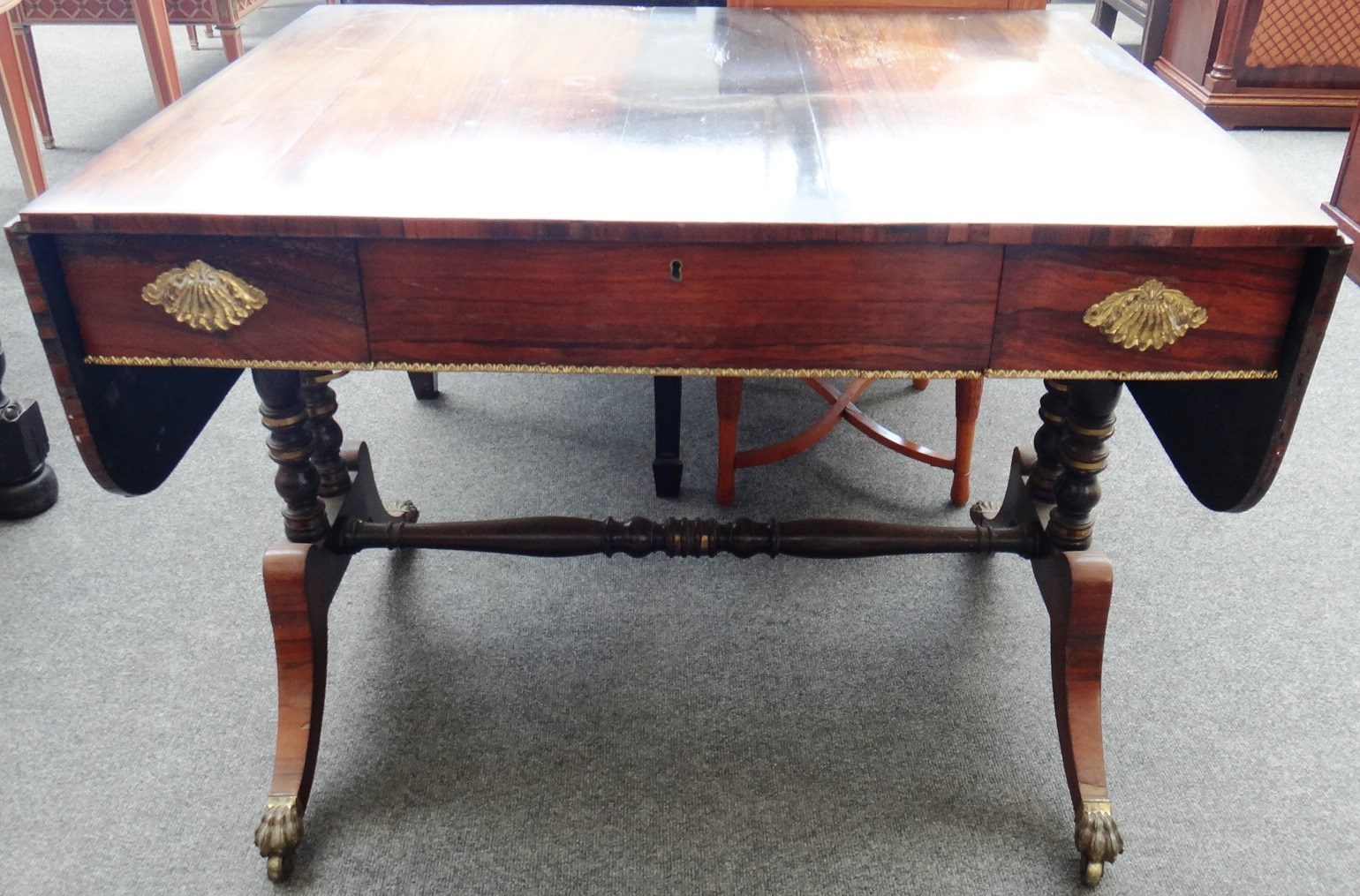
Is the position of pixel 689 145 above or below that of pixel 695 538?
above

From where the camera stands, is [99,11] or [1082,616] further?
[99,11]

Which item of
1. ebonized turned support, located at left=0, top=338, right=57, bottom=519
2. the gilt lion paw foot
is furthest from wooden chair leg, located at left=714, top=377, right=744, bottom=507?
ebonized turned support, located at left=0, top=338, right=57, bottom=519

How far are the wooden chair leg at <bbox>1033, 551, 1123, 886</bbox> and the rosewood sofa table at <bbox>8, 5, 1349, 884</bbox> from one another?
23mm

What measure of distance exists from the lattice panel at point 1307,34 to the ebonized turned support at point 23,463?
401cm

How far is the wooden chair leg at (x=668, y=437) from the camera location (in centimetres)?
216

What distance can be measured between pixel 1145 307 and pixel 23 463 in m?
2.00

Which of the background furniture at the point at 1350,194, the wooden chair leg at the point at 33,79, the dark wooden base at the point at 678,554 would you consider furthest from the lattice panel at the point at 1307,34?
the wooden chair leg at the point at 33,79

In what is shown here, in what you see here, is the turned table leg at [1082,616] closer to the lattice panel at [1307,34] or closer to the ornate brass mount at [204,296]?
the ornate brass mount at [204,296]

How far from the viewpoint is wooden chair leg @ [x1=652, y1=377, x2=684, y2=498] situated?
84.9 inches

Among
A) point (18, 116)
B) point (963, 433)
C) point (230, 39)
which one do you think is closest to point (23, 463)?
point (18, 116)

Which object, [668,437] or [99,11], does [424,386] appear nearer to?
[668,437]

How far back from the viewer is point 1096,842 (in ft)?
4.83

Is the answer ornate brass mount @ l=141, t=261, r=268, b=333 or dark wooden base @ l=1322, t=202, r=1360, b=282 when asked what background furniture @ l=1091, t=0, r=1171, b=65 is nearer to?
dark wooden base @ l=1322, t=202, r=1360, b=282

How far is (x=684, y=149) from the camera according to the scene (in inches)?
50.9
